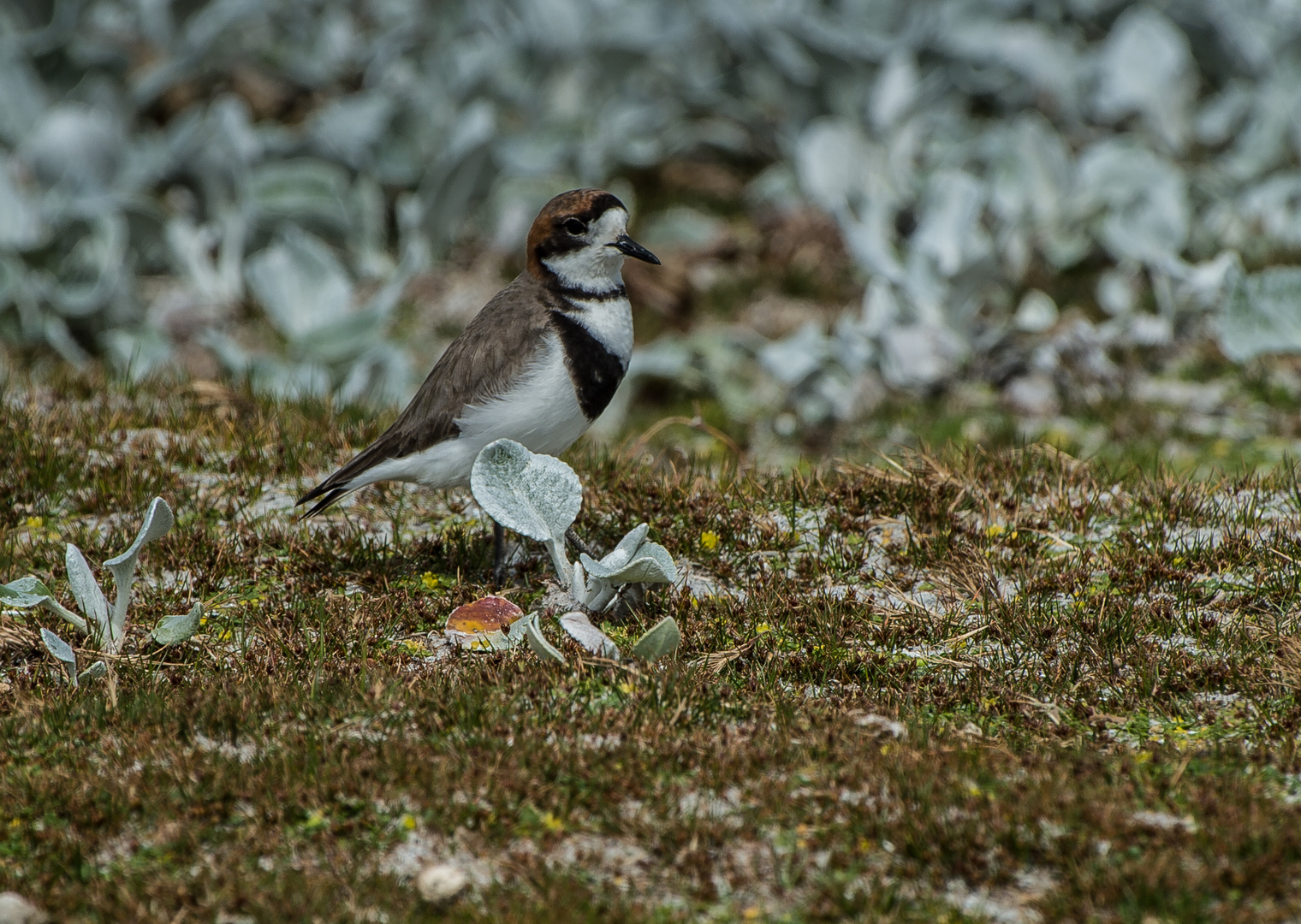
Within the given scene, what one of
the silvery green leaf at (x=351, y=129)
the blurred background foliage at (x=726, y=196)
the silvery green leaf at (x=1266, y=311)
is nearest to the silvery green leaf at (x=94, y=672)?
the blurred background foliage at (x=726, y=196)

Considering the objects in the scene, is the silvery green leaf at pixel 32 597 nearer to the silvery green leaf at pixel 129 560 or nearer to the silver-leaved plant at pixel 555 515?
the silvery green leaf at pixel 129 560

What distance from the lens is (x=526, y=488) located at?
5.58 metres

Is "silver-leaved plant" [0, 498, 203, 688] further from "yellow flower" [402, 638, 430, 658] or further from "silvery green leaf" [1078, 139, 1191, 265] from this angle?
"silvery green leaf" [1078, 139, 1191, 265]

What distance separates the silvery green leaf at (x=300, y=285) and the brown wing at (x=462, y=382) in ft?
13.8

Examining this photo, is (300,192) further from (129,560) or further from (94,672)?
(94,672)

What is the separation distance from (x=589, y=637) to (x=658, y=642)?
0.98 feet

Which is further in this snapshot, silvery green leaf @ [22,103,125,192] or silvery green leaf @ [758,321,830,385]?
silvery green leaf @ [22,103,125,192]

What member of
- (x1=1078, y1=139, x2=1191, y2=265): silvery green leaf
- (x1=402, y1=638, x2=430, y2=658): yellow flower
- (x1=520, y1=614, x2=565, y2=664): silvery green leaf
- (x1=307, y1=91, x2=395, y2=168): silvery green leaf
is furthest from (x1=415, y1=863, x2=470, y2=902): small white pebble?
(x1=307, y1=91, x2=395, y2=168): silvery green leaf

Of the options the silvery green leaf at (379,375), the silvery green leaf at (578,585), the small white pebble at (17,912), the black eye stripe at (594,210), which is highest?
the black eye stripe at (594,210)

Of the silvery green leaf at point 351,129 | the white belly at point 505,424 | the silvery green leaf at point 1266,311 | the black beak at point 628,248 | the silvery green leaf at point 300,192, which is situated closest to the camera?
the white belly at point 505,424

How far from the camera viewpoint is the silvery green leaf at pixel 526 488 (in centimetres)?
552

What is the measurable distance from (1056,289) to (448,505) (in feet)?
26.1

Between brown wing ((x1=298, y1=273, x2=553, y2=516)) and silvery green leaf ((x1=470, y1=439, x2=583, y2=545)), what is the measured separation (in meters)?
0.57

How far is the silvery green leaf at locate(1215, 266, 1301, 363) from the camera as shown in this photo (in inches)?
318
